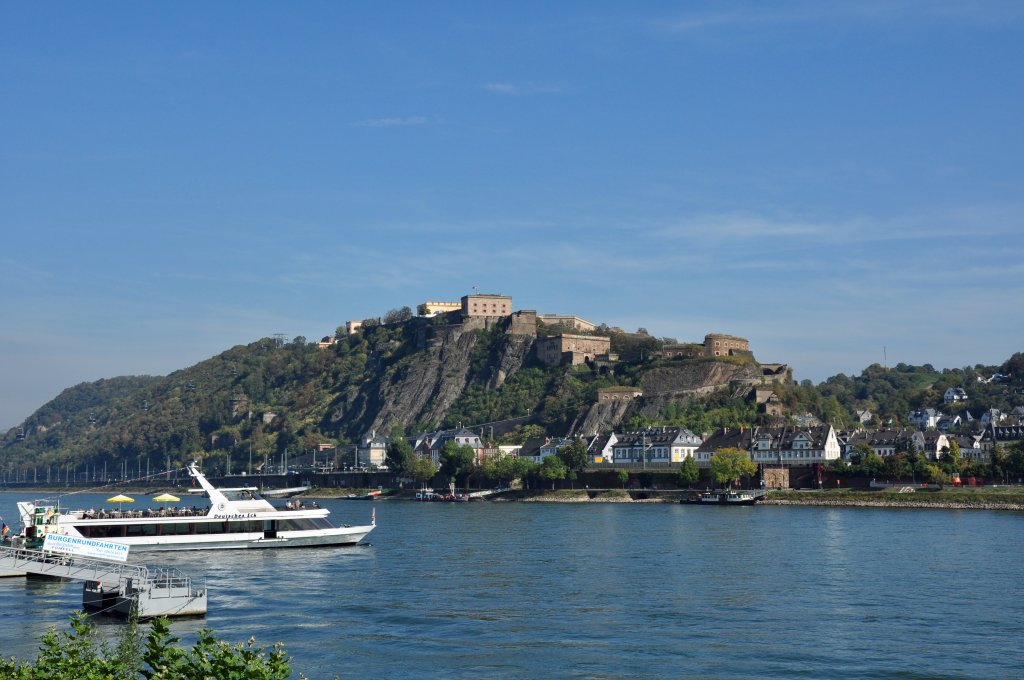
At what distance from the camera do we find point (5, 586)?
1702 inches

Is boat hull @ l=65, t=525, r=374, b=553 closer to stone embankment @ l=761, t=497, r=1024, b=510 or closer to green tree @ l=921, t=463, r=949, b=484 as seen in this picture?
stone embankment @ l=761, t=497, r=1024, b=510

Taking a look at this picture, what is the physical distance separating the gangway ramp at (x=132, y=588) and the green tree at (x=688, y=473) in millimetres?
79236

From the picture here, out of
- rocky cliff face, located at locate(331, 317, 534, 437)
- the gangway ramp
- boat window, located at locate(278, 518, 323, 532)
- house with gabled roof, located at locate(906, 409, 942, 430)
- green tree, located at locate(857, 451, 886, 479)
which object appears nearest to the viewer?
the gangway ramp

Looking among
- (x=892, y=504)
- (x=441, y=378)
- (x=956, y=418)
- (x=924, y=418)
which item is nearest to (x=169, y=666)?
(x=892, y=504)

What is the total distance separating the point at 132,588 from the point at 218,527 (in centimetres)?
2217

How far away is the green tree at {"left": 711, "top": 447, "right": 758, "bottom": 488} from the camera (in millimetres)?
110312


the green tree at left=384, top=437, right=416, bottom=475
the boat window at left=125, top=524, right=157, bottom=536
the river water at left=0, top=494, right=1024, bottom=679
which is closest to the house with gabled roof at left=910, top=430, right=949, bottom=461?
the river water at left=0, top=494, right=1024, bottom=679

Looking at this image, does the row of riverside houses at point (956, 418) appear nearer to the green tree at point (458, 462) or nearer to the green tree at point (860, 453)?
the green tree at point (860, 453)

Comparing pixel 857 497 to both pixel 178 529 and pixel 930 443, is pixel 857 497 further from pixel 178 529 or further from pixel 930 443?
pixel 178 529

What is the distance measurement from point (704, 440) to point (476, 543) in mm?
71415

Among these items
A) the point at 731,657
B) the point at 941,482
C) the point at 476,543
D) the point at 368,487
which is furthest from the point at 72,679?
the point at 368,487

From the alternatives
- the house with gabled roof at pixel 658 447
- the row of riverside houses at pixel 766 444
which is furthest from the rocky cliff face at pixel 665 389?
the house with gabled roof at pixel 658 447

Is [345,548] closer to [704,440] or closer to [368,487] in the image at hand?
[704,440]

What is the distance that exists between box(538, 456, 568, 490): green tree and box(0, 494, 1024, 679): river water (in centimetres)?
5563
